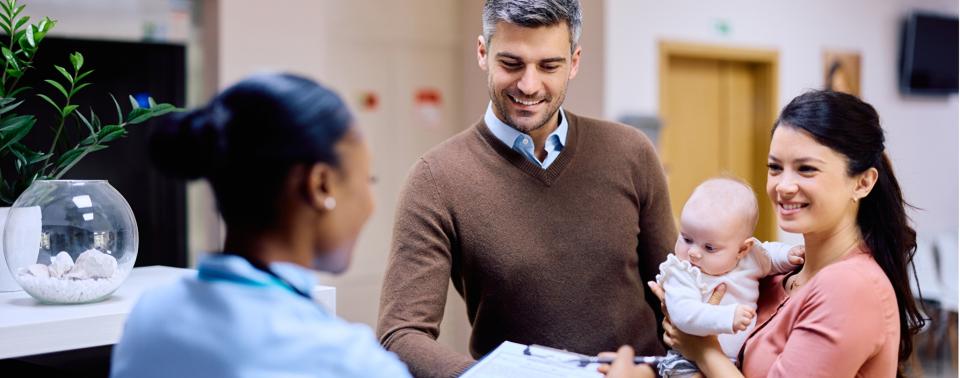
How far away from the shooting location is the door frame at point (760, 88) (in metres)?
6.04

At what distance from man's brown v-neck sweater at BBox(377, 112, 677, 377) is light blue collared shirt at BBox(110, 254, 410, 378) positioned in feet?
→ 3.09

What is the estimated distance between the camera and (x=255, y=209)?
1.01 m

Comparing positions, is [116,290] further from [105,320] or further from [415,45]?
[415,45]

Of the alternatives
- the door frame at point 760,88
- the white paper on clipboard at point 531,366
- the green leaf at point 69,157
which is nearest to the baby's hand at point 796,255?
the white paper on clipboard at point 531,366

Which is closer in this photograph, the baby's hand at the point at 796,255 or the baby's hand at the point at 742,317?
the baby's hand at the point at 742,317

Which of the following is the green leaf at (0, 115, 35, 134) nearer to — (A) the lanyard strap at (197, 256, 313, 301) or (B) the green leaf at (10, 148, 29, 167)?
(B) the green leaf at (10, 148, 29, 167)

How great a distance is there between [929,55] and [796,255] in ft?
21.1

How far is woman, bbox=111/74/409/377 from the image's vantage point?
95cm

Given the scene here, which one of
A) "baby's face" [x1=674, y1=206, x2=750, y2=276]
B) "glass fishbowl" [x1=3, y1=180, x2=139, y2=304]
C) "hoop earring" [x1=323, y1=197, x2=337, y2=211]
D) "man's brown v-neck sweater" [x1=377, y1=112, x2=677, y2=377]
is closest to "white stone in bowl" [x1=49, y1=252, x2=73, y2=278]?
"glass fishbowl" [x1=3, y1=180, x2=139, y2=304]

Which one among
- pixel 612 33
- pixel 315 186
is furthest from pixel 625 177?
pixel 612 33

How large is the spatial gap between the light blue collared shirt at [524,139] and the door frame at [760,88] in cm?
393

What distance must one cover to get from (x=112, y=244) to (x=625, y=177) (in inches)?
43.7

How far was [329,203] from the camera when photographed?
1.03 metres

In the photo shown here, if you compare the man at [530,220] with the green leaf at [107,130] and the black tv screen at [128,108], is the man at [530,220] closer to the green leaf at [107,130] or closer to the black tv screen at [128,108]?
the green leaf at [107,130]
